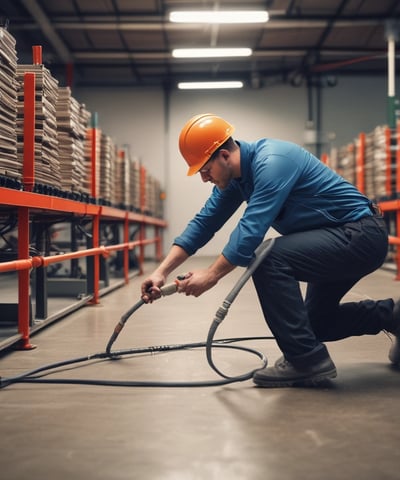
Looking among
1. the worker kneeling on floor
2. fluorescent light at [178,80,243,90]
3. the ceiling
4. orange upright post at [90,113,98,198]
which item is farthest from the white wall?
the worker kneeling on floor

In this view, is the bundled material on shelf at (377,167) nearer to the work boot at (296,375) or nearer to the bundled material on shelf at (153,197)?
the bundled material on shelf at (153,197)

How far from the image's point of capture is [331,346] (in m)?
3.84

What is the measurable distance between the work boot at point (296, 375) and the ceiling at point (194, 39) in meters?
9.67

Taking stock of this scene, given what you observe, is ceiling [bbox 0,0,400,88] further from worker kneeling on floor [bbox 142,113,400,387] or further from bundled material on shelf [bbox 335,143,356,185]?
worker kneeling on floor [bbox 142,113,400,387]

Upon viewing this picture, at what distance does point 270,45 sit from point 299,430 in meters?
14.8

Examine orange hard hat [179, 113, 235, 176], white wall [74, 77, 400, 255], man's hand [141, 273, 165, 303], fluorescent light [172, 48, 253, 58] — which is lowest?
man's hand [141, 273, 165, 303]

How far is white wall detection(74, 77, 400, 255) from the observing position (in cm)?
1770

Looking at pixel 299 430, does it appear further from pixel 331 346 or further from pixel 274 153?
pixel 331 346

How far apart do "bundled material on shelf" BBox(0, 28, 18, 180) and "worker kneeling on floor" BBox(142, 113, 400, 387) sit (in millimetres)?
1373

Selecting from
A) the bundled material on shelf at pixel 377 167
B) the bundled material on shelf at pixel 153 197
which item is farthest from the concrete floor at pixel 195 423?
the bundled material on shelf at pixel 153 197

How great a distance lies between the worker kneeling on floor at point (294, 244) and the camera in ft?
8.63

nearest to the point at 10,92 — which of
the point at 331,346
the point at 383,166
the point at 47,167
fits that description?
the point at 47,167

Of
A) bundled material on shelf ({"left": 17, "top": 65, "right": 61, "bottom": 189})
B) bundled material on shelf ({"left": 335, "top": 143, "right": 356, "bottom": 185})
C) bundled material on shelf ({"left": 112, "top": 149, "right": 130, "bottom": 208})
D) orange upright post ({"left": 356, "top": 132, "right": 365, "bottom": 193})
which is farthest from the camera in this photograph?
bundled material on shelf ({"left": 335, "top": 143, "right": 356, "bottom": 185})

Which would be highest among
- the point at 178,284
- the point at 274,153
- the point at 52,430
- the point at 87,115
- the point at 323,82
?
the point at 323,82
